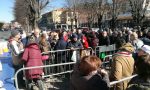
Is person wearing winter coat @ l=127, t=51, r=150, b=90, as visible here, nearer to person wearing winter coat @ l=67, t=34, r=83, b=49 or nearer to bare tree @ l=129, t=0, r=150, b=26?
person wearing winter coat @ l=67, t=34, r=83, b=49

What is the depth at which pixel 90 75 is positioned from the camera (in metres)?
4.24

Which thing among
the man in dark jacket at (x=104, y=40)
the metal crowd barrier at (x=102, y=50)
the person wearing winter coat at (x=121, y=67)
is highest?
the person wearing winter coat at (x=121, y=67)

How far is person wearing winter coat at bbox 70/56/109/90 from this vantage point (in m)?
4.20

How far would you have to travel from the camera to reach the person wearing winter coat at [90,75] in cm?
420

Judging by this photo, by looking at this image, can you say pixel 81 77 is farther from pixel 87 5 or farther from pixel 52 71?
pixel 87 5

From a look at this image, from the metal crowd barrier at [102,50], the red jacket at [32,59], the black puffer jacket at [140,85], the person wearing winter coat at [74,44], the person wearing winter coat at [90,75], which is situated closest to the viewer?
the black puffer jacket at [140,85]

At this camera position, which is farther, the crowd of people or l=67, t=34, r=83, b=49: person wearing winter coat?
l=67, t=34, r=83, b=49: person wearing winter coat

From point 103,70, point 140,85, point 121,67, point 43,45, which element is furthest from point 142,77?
point 43,45

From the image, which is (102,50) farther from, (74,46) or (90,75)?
(90,75)

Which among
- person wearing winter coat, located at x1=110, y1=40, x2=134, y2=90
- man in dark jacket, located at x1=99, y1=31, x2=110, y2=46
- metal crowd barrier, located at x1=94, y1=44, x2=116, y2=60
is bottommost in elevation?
metal crowd barrier, located at x1=94, y1=44, x2=116, y2=60

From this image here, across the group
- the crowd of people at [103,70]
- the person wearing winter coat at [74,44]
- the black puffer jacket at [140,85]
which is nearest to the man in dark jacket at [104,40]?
the person wearing winter coat at [74,44]

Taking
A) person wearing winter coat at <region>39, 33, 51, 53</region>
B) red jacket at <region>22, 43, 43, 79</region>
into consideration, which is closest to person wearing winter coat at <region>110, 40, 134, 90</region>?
red jacket at <region>22, 43, 43, 79</region>

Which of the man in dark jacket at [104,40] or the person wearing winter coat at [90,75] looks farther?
the man in dark jacket at [104,40]

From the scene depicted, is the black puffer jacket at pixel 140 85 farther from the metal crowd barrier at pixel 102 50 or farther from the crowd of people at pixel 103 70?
the metal crowd barrier at pixel 102 50
